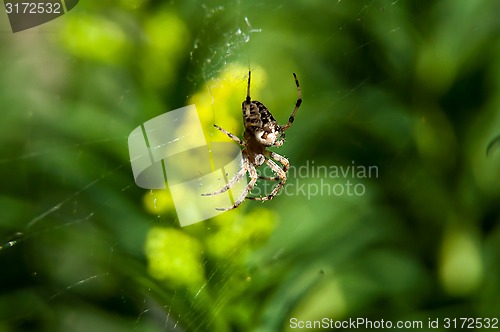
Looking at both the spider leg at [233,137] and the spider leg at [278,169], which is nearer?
the spider leg at [233,137]

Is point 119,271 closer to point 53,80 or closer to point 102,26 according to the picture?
point 53,80

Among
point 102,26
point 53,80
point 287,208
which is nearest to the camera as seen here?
point 102,26

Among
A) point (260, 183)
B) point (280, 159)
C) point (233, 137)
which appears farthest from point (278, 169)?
point (233, 137)

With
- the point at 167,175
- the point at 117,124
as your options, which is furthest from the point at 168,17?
the point at 167,175
